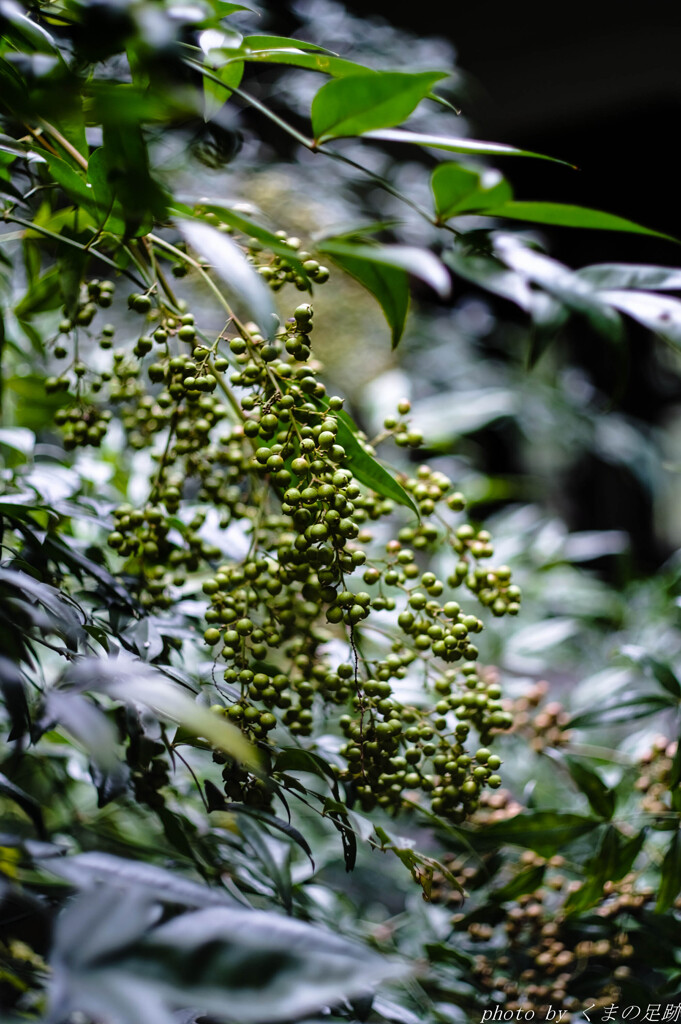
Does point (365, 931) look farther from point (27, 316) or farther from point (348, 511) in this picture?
point (27, 316)

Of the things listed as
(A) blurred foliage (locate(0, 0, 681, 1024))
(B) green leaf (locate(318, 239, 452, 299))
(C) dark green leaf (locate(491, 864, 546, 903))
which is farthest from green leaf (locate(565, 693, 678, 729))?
(B) green leaf (locate(318, 239, 452, 299))

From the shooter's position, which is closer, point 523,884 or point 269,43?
point 269,43

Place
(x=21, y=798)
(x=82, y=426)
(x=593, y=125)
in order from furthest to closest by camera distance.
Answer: (x=593, y=125) < (x=82, y=426) < (x=21, y=798)

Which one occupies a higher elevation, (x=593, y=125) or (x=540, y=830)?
(x=593, y=125)

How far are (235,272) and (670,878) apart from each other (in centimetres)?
51

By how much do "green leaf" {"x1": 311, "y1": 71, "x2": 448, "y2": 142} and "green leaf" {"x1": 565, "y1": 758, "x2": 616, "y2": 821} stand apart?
17.9 inches

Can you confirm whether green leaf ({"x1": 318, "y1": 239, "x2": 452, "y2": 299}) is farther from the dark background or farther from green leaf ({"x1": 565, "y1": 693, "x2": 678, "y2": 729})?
the dark background

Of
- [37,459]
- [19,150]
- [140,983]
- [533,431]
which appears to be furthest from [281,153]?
[140,983]

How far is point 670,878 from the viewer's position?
0.57 meters

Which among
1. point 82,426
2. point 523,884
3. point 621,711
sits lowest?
point 523,884

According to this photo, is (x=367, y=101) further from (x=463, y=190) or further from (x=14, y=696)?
(x=14, y=696)

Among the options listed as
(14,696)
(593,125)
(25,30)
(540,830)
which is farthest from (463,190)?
(593,125)

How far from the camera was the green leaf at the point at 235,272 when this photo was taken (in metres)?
0.34

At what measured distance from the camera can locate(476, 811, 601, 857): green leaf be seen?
0.59 metres
